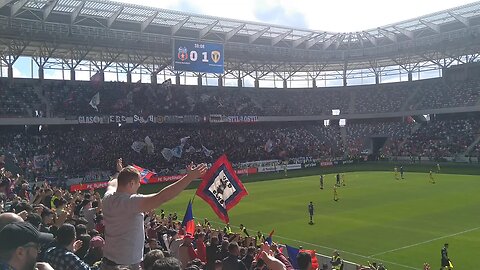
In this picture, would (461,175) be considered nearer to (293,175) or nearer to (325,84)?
(293,175)

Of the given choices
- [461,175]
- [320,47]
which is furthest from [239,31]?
[461,175]

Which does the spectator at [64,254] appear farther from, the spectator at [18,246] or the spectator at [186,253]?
the spectator at [186,253]

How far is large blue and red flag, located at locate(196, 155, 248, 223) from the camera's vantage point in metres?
12.7

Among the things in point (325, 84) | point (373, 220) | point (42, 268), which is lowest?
point (373, 220)

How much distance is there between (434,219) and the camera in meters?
27.9

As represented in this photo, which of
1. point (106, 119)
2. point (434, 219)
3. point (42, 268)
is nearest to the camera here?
point (42, 268)

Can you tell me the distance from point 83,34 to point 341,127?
49.0 metres

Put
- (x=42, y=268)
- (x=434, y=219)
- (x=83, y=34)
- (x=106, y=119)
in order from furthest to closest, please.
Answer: (x=106, y=119), (x=83, y=34), (x=434, y=219), (x=42, y=268)

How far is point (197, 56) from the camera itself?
50.8 metres

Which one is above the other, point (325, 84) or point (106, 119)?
point (325, 84)

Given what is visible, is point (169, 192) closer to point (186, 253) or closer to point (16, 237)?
point (16, 237)

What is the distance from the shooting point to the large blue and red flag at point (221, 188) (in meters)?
12.7

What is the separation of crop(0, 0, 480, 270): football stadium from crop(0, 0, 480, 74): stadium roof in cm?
24

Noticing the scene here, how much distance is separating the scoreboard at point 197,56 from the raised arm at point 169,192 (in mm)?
45077
